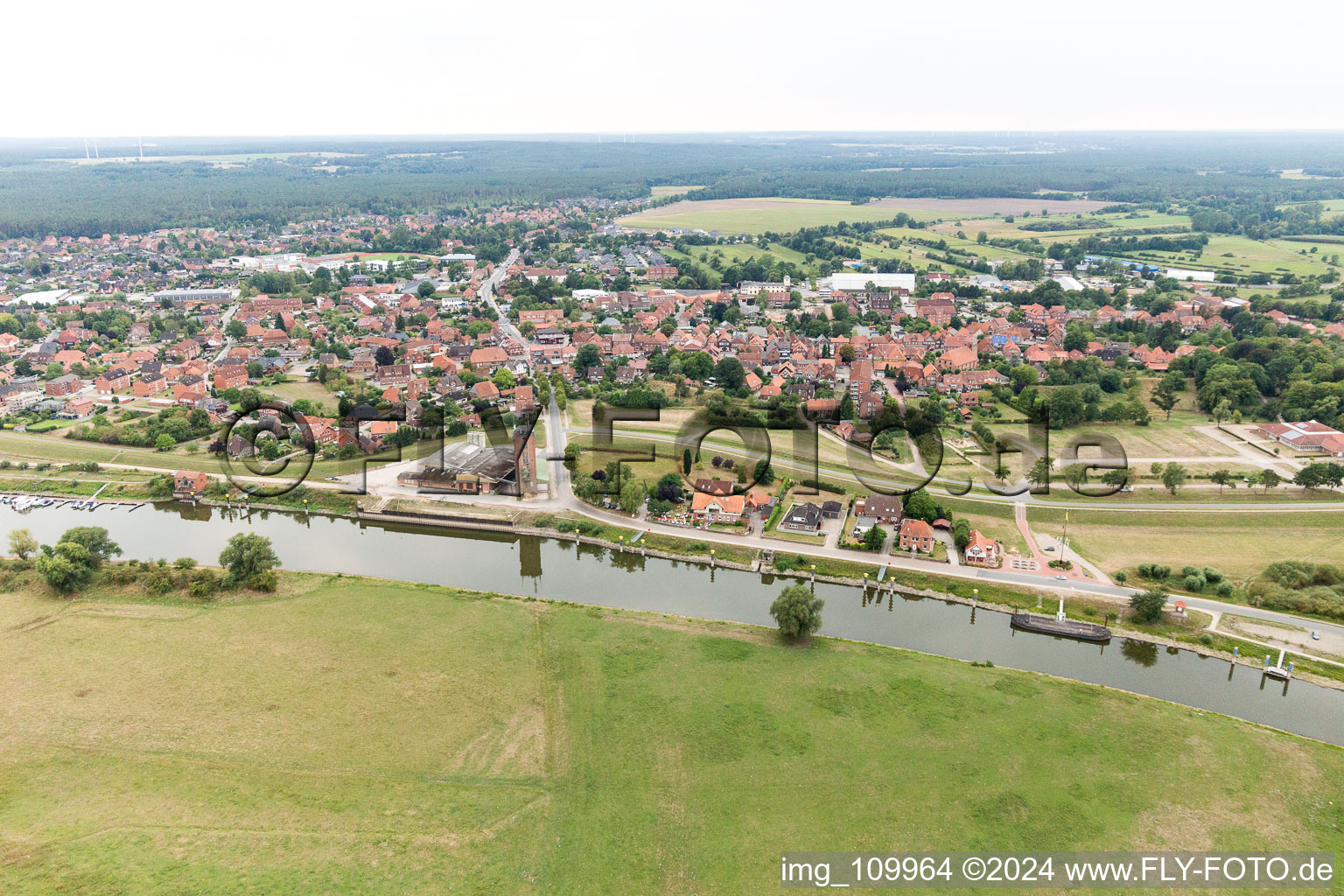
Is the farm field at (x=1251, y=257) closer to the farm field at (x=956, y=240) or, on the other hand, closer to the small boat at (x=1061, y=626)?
the farm field at (x=956, y=240)

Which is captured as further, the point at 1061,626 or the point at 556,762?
the point at 1061,626

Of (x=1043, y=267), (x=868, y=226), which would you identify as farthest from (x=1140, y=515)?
(x=868, y=226)

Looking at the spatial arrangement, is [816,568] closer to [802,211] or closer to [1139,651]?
[1139,651]

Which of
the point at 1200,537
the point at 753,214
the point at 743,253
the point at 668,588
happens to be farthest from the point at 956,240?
the point at 668,588

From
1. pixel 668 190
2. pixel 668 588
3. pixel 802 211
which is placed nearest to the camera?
pixel 668 588

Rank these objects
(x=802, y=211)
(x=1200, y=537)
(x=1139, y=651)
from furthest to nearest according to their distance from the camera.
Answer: (x=802, y=211), (x=1200, y=537), (x=1139, y=651)

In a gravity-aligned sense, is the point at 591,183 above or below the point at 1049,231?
above

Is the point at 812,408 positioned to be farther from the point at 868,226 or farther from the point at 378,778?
the point at 868,226

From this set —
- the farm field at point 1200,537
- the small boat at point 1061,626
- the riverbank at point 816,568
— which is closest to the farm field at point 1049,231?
the farm field at point 1200,537
